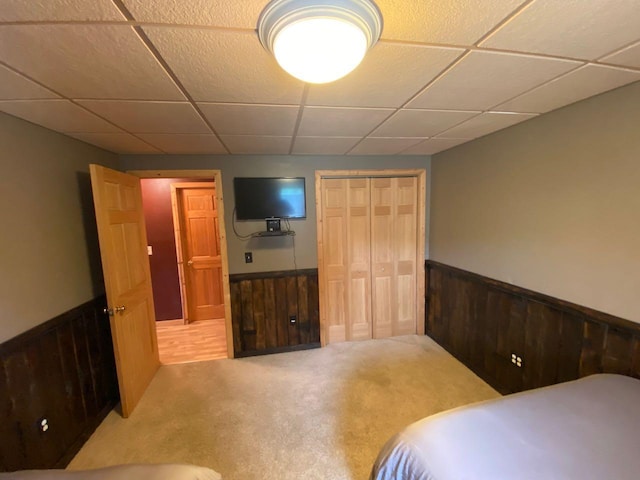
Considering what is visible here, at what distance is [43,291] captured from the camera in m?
1.79

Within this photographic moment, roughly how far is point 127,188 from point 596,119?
141 inches

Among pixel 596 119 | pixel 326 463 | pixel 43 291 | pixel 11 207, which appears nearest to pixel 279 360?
pixel 326 463

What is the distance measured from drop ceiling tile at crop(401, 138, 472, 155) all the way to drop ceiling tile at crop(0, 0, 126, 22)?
2439 millimetres

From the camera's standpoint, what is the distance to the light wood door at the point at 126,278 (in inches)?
83.7

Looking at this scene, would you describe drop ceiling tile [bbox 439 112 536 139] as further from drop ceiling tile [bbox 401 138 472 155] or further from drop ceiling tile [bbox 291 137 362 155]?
drop ceiling tile [bbox 291 137 362 155]

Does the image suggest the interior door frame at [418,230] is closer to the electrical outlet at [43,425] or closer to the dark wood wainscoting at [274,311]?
the dark wood wainscoting at [274,311]

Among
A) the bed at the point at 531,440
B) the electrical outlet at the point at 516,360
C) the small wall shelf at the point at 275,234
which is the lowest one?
the electrical outlet at the point at 516,360

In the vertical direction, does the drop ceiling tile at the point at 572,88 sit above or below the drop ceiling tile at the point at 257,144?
below

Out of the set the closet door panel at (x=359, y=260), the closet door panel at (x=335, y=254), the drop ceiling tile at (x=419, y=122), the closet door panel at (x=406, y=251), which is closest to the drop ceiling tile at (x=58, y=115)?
the drop ceiling tile at (x=419, y=122)

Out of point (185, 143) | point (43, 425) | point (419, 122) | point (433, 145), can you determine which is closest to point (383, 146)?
point (433, 145)

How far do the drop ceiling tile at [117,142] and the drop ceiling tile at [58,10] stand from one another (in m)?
1.40

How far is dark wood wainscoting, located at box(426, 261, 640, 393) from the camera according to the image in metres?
1.66

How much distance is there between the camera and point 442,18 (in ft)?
3.05

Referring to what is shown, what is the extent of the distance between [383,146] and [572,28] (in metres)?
1.86
